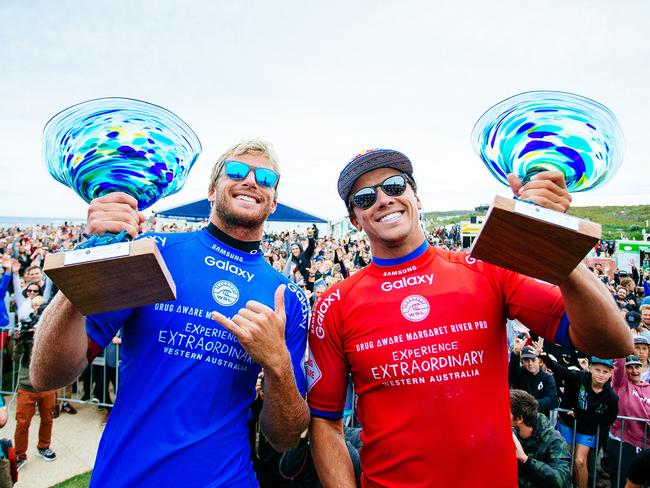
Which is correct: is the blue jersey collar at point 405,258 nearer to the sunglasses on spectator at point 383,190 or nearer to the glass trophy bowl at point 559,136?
the sunglasses on spectator at point 383,190

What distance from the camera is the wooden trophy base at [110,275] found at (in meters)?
1.24

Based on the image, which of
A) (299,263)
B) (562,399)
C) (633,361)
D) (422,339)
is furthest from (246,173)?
(299,263)

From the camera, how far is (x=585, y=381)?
181 inches

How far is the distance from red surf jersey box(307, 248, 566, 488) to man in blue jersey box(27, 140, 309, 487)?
24 centimetres

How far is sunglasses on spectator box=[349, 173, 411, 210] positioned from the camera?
1.98 meters

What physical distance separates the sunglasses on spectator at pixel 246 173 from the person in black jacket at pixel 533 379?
14.1 feet

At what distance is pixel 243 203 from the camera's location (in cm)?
194

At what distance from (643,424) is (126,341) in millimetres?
5437

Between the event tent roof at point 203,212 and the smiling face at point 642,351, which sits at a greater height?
the smiling face at point 642,351

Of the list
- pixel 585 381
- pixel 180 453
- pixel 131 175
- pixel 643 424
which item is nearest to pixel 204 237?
pixel 131 175

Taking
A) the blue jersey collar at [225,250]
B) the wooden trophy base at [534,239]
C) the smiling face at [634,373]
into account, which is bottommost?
the smiling face at [634,373]

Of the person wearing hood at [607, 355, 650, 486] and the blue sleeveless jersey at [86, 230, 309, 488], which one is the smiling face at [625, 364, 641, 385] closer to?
the person wearing hood at [607, 355, 650, 486]

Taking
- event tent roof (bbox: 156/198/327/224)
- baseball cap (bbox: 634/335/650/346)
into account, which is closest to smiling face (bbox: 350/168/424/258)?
baseball cap (bbox: 634/335/650/346)

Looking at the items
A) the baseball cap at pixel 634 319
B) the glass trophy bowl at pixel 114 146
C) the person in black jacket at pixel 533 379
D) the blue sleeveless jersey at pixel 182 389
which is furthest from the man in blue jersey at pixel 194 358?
the baseball cap at pixel 634 319
